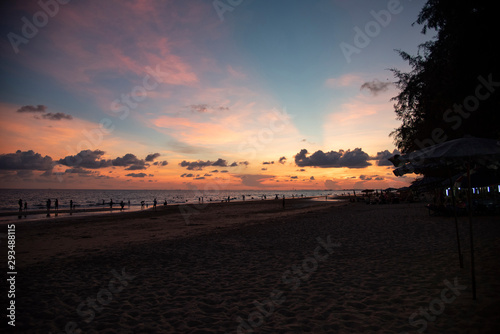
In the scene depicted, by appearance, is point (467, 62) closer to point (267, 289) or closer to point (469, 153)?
point (469, 153)

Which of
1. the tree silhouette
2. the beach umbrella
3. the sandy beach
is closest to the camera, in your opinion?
the sandy beach

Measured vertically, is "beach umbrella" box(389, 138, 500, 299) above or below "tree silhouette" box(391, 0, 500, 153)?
below

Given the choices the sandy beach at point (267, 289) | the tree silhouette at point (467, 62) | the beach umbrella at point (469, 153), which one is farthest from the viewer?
the tree silhouette at point (467, 62)

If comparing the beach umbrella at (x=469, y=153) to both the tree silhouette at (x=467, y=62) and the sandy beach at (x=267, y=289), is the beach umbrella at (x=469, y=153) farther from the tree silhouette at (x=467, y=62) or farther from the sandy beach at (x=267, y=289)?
the tree silhouette at (x=467, y=62)

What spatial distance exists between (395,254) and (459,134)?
11305mm

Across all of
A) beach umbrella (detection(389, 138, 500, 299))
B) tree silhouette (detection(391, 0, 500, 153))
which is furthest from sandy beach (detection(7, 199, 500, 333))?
tree silhouette (detection(391, 0, 500, 153))

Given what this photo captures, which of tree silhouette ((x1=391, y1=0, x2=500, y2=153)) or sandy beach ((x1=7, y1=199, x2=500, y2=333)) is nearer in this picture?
sandy beach ((x1=7, y1=199, x2=500, y2=333))

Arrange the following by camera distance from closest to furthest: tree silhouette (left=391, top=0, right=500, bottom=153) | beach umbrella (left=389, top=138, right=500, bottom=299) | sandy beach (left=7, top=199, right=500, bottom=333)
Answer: sandy beach (left=7, top=199, right=500, bottom=333), beach umbrella (left=389, top=138, right=500, bottom=299), tree silhouette (left=391, top=0, right=500, bottom=153)

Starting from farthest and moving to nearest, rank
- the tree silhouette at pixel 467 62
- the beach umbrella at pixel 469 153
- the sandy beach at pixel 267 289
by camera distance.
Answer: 1. the tree silhouette at pixel 467 62
2. the beach umbrella at pixel 469 153
3. the sandy beach at pixel 267 289

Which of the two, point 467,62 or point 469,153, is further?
point 467,62

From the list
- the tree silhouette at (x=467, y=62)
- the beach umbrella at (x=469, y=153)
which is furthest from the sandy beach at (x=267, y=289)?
the tree silhouette at (x=467, y=62)

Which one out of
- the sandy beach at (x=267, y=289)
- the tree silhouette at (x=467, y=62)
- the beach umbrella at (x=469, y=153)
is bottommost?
the sandy beach at (x=267, y=289)

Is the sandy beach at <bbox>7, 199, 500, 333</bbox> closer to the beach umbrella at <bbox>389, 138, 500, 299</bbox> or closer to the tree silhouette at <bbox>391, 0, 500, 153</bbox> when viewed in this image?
the beach umbrella at <bbox>389, 138, 500, 299</bbox>

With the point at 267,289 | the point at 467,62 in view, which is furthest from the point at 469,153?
the point at 467,62
